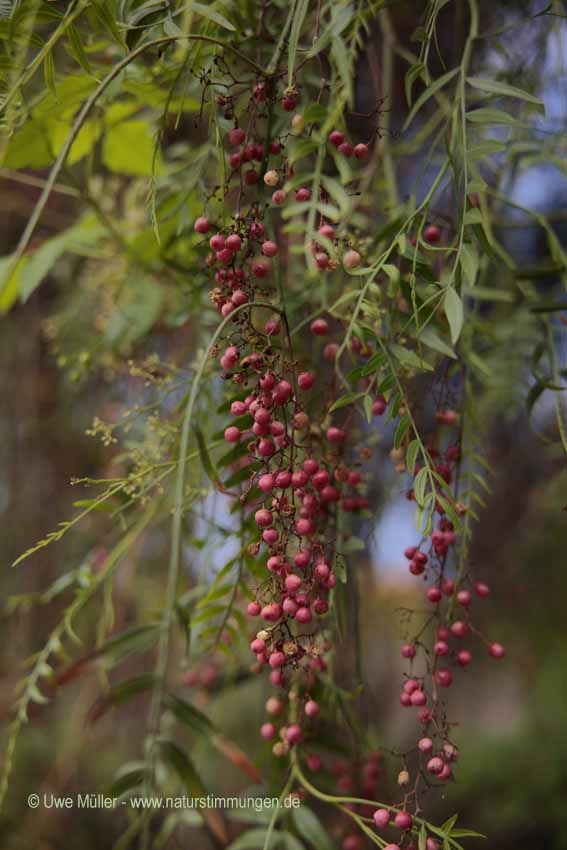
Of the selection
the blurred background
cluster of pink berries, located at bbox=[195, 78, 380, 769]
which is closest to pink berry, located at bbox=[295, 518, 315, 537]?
cluster of pink berries, located at bbox=[195, 78, 380, 769]

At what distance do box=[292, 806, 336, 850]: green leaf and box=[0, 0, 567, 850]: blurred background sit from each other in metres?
0.36

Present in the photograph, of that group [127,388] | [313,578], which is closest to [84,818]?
[127,388]

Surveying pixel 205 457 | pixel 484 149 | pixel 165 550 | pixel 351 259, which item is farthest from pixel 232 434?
pixel 165 550

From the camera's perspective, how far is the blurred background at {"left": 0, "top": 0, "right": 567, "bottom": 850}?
102 centimetres

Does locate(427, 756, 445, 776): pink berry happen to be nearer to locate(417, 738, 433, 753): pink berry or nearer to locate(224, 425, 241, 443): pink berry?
locate(417, 738, 433, 753): pink berry

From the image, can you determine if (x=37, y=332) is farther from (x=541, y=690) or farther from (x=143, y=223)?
(x=541, y=690)

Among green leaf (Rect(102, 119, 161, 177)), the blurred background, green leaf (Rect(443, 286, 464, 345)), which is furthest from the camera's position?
the blurred background

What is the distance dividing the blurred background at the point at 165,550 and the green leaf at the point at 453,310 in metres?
0.49

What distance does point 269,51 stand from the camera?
59 centimetres

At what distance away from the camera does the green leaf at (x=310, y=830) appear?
532mm

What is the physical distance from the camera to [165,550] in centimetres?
121

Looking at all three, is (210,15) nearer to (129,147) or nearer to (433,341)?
(433,341)

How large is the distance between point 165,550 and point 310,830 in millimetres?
706

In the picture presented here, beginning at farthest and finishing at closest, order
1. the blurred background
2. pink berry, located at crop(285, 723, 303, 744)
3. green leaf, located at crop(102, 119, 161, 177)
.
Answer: the blurred background → green leaf, located at crop(102, 119, 161, 177) → pink berry, located at crop(285, 723, 303, 744)
